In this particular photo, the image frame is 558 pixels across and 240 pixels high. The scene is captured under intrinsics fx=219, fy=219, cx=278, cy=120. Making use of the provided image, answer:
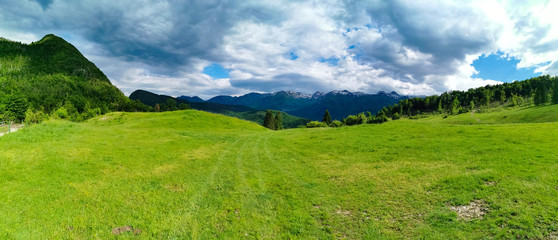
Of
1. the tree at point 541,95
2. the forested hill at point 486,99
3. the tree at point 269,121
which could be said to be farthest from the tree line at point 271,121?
the tree at point 541,95

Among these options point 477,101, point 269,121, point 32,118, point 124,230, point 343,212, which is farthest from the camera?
point 477,101

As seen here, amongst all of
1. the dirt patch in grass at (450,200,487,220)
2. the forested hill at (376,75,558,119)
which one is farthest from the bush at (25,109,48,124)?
the forested hill at (376,75,558,119)

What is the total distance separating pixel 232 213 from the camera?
12094 millimetres

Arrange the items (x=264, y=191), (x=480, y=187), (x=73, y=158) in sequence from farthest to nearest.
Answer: (x=73, y=158)
(x=264, y=191)
(x=480, y=187)

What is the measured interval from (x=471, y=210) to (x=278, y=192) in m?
10.5

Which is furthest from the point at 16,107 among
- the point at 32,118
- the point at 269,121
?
the point at 269,121

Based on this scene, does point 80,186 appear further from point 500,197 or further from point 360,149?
point 360,149

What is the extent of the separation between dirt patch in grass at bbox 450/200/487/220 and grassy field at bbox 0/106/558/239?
150 mm

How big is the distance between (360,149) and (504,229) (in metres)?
17.7

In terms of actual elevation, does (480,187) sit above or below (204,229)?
above

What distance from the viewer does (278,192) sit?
49.4 ft

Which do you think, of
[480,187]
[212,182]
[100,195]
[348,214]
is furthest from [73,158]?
[480,187]

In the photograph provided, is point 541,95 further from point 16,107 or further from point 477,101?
point 16,107

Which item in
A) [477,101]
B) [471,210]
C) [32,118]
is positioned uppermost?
[477,101]
